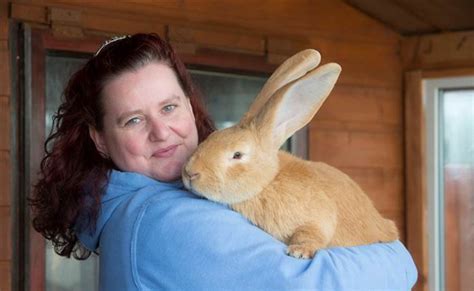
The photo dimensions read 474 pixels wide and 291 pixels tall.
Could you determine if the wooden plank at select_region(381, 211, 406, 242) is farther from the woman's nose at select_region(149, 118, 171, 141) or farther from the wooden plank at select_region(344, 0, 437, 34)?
the woman's nose at select_region(149, 118, 171, 141)

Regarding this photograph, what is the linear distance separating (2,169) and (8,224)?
143mm

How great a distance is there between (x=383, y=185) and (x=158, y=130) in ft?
5.70

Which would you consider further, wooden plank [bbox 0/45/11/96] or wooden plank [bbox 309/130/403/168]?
wooden plank [bbox 309/130/403/168]

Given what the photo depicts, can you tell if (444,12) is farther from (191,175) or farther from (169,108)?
(191,175)

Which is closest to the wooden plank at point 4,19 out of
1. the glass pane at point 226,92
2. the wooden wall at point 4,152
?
the wooden wall at point 4,152

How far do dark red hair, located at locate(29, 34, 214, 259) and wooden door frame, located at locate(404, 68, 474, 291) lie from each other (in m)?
1.55

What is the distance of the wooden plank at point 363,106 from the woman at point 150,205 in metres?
1.19

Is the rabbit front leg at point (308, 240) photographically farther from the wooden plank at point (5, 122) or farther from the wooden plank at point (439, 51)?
the wooden plank at point (439, 51)

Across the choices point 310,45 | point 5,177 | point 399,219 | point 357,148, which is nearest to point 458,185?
point 399,219

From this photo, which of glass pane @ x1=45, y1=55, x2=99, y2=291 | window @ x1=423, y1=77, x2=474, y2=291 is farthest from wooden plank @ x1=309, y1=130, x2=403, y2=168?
glass pane @ x1=45, y1=55, x2=99, y2=291

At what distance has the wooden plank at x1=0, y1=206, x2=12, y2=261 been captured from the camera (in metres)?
2.09

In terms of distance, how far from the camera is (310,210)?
135cm

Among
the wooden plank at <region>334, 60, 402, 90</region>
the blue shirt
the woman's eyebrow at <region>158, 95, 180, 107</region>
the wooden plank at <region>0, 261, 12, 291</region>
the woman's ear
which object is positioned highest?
the wooden plank at <region>334, 60, 402, 90</region>

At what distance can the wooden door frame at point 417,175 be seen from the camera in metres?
2.98
